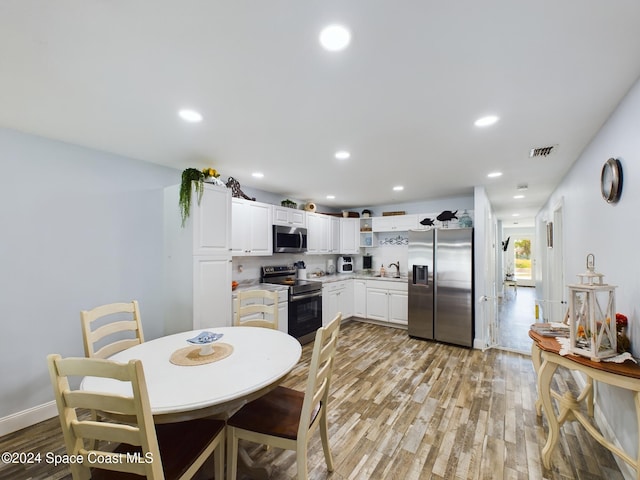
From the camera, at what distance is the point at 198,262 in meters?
2.83

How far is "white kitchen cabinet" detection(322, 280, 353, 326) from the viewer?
15.5 ft

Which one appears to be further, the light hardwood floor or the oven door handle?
the oven door handle

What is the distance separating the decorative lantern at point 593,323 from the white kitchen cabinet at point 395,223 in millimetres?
3451

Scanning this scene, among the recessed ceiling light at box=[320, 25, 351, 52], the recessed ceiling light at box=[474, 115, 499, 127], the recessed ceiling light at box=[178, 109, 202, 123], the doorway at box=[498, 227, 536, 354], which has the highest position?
the recessed ceiling light at box=[178, 109, 202, 123]

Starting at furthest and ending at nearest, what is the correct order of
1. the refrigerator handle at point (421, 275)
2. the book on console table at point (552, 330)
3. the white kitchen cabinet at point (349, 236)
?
the white kitchen cabinet at point (349, 236)
the refrigerator handle at point (421, 275)
the book on console table at point (552, 330)

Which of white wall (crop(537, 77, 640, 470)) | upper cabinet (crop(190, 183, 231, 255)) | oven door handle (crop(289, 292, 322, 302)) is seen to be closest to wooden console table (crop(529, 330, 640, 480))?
white wall (crop(537, 77, 640, 470))

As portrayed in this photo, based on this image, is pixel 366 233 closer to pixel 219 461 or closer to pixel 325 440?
pixel 325 440

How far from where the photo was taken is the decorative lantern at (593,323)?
5.30 ft

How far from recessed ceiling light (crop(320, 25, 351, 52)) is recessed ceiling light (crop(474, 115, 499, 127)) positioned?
1.30 m

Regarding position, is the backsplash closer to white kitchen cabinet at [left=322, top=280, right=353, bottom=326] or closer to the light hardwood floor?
white kitchen cabinet at [left=322, top=280, right=353, bottom=326]

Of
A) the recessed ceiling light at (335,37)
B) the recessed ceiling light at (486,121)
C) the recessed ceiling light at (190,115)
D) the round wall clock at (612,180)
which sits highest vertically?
the recessed ceiling light at (190,115)

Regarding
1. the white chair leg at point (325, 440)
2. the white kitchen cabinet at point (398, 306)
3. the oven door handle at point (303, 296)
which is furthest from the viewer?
the white kitchen cabinet at point (398, 306)

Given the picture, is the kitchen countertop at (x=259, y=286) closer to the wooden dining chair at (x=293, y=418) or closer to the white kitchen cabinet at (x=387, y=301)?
the white kitchen cabinet at (x=387, y=301)

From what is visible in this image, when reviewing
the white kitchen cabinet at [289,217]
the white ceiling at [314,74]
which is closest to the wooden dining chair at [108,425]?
the white ceiling at [314,74]
